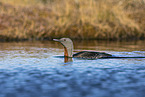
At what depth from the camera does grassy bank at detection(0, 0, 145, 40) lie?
→ 27234 mm

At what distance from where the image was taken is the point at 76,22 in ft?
90.8

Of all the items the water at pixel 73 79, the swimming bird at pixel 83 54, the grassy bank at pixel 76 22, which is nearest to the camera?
the water at pixel 73 79

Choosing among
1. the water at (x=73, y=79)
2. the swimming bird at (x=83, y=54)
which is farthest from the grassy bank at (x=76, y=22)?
the water at (x=73, y=79)

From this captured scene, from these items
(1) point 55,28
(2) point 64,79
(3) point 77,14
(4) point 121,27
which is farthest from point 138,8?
(2) point 64,79

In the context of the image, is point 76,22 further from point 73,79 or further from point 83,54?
point 73,79

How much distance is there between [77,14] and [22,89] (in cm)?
2118

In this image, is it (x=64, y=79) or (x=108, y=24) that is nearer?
(x=64, y=79)

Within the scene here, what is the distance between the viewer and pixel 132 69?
394 inches

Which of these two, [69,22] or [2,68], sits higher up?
[69,22]

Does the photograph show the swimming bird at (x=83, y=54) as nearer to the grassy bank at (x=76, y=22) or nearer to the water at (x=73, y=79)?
the water at (x=73, y=79)

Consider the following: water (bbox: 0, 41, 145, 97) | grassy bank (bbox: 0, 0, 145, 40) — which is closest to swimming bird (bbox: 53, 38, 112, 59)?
water (bbox: 0, 41, 145, 97)

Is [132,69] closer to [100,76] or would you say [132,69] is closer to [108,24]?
[100,76]

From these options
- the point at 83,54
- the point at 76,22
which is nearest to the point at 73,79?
the point at 83,54

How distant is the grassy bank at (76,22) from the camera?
27234 mm
